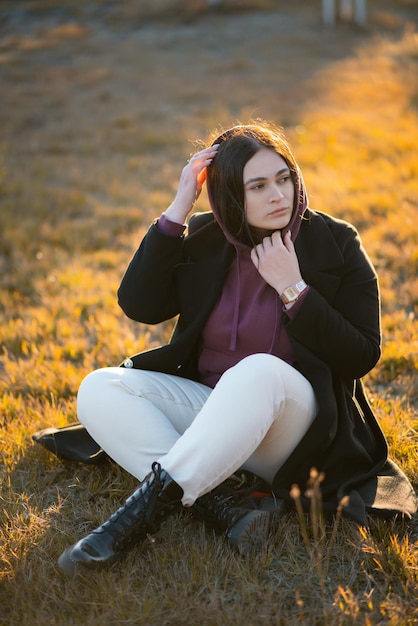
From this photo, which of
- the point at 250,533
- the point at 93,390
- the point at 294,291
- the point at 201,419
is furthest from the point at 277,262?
the point at 250,533

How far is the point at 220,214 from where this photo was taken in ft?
9.07

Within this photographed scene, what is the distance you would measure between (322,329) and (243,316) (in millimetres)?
391

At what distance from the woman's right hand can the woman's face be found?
0.61 ft

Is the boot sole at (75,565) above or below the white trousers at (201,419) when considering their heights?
below

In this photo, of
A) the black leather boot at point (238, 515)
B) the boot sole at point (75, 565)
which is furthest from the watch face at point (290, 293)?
the boot sole at point (75, 565)

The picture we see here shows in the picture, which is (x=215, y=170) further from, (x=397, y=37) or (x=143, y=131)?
→ (x=397, y=37)

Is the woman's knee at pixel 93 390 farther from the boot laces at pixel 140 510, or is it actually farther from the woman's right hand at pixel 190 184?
the woman's right hand at pixel 190 184

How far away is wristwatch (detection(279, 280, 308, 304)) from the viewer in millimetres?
2525

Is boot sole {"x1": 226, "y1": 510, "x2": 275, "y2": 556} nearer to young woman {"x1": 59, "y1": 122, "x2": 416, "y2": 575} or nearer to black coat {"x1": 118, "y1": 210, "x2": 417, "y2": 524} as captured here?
young woman {"x1": 59, "y1": 122, "x2": 416, "y2": 575}

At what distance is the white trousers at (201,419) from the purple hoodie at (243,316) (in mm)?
180

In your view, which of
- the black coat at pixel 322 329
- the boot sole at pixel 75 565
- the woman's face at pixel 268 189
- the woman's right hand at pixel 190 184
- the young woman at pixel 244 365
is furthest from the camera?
the woman's right hand at pixel 190 184

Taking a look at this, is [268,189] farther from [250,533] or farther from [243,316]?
[250,533]

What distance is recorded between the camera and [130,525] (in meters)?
2.31

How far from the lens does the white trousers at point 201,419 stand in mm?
2338
